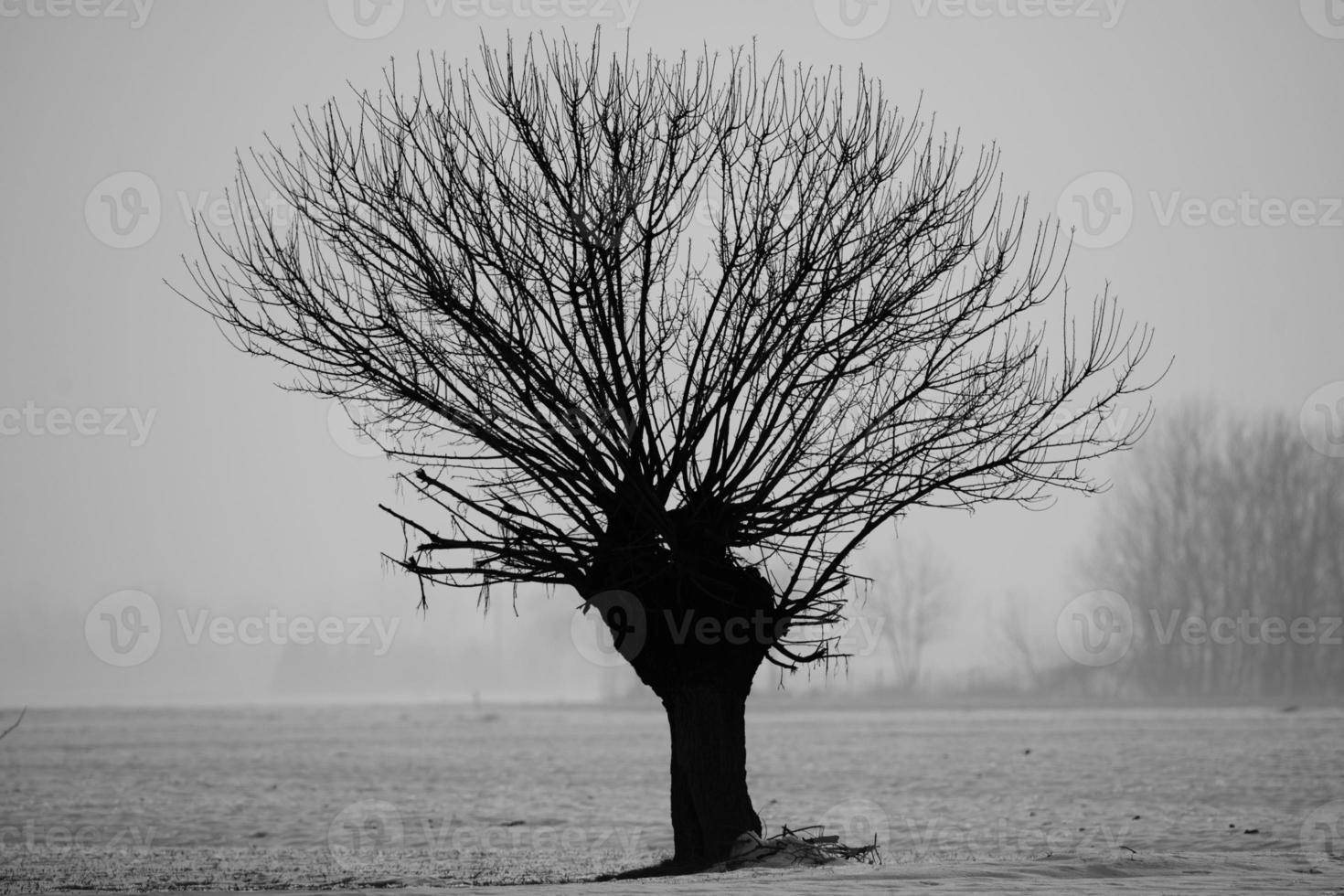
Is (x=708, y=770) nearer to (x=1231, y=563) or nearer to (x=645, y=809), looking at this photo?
(x=645, y=809)

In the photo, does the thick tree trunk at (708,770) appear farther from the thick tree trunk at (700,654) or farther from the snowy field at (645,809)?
the snowy field at (645,809)

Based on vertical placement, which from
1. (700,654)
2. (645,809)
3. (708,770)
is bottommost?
(645,809)

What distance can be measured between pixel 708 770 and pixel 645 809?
299 inches

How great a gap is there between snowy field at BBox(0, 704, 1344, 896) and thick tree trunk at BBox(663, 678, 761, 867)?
1153 millimetres

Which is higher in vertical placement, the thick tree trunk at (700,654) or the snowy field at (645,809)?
the thick tree trunk at (700,654)

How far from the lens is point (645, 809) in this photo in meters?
19.0

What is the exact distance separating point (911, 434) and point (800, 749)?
20.9 meters

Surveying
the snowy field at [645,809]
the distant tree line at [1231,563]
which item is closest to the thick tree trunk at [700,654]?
the snowy field at [645,809]

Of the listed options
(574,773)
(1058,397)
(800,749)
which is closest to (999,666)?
(800,749)

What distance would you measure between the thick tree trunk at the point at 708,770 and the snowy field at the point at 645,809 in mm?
1153

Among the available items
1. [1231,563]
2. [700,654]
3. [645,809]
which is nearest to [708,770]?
[700,654]

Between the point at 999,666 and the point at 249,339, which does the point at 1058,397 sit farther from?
the point at 999,666

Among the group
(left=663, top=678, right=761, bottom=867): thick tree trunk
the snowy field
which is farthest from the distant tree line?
(left=663, top=678, right=761, bottom=867): thick tree trunk

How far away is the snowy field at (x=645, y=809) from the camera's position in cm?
1034
